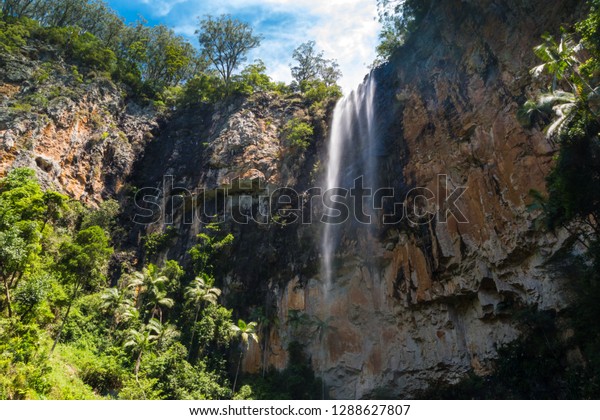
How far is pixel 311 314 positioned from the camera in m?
25.7

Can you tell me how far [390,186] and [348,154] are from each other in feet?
17.6

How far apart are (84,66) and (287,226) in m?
25.6

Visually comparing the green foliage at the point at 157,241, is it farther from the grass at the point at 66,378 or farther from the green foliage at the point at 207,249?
the grass at the point at 66,378

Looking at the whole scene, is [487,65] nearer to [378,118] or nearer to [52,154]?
[378,118]

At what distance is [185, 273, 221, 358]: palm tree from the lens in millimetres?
26688

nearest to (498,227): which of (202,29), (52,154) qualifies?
(52,154)

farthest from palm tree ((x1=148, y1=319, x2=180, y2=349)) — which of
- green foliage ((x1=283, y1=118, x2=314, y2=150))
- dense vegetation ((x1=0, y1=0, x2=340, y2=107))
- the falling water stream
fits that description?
dense vegetation ((x1=0, y1=0, x2=340, y2=107))

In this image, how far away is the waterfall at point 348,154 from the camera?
26.3m

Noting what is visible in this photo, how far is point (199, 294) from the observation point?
87.8ft

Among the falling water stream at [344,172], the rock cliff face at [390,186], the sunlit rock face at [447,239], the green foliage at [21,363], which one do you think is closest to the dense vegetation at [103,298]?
the green foliage at [21,363]

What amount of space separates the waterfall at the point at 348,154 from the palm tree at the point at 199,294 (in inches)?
286

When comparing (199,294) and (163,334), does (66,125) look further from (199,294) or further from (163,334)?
(163,334)

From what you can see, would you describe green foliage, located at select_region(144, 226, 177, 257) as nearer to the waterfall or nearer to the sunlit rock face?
the sunlit rock face

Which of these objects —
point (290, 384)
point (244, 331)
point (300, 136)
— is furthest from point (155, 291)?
point (300, 136)
